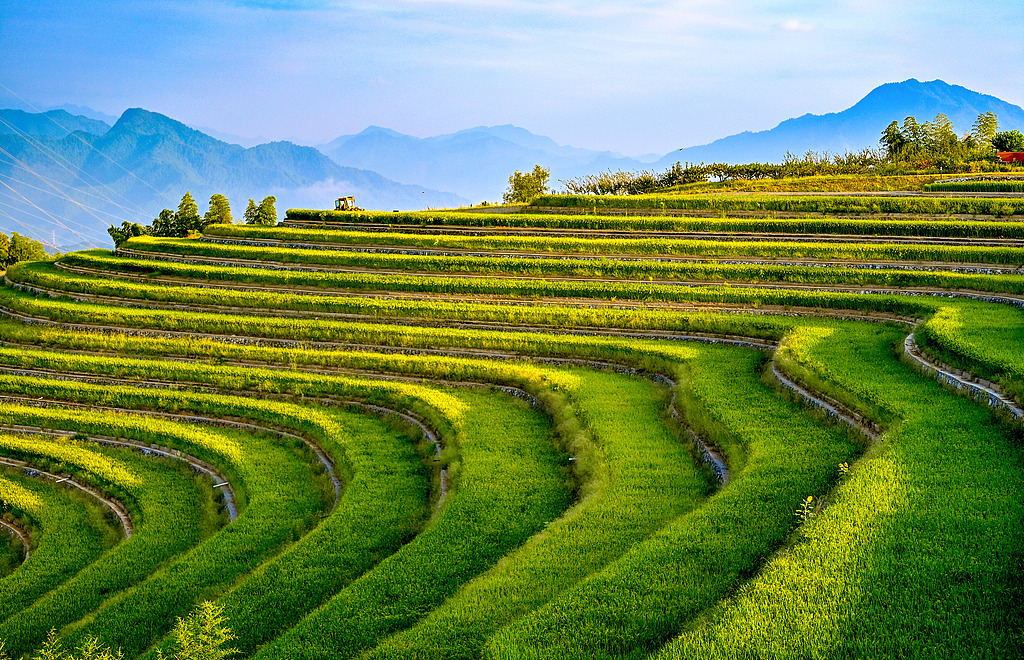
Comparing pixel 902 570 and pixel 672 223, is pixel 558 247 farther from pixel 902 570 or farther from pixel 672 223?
pixel 902 570

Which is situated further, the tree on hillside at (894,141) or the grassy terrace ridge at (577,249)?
the tree on hillside at (894,141)

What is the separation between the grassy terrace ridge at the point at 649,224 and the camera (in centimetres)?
3828

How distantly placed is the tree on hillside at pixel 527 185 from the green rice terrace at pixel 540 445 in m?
22.6

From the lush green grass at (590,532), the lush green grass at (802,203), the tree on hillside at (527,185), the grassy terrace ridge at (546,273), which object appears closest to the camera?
the lush green grass at (590,532)

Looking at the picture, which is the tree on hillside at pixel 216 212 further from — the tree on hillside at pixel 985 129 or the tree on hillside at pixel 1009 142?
the tree on hillside at pixel 1009 142

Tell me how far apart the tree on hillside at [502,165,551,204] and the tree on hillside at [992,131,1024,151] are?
41455 mm

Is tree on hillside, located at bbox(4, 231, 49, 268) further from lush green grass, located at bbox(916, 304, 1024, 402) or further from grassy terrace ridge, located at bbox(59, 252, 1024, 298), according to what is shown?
lush green grass, located at bbox(916, 304, 1024, 402)

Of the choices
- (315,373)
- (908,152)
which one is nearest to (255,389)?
(315,373)

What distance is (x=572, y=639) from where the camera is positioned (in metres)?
9.81

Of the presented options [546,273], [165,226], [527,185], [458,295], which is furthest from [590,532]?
[527,185]

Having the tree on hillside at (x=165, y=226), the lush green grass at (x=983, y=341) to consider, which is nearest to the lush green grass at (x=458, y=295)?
the lush green grass at (x=983, y=341)

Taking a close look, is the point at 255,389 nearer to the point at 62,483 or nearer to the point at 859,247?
the point at 62,483

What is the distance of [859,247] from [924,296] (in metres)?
7.26

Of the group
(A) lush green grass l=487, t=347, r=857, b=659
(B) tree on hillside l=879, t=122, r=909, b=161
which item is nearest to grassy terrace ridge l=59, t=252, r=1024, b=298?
(A) lush green grass l=487, t=347, r=857, b=659
